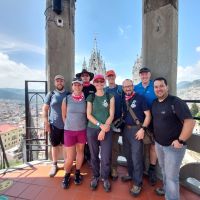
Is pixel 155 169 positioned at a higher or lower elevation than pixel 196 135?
lower

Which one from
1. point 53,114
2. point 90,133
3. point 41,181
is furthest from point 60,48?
point 41,181

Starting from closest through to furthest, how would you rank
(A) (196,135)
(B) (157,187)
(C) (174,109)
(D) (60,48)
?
1. (C) (174,109)
2. (A) (196,135)
3. (B) (157,187)
4. (D) (60,48)

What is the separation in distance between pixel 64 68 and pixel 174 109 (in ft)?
8.02

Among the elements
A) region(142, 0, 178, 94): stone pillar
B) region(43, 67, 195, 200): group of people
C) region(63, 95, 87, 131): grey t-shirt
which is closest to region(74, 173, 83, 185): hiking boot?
region(43, 67, 195, 200): group of people

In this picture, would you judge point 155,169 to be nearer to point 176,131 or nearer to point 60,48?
point 176,131

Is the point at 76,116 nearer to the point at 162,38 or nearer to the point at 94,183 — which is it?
the point at 94,183

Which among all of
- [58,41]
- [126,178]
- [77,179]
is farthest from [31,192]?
[58,41]

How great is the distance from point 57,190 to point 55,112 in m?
1.26

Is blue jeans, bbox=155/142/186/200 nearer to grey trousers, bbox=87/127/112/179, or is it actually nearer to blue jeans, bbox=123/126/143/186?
blue jeans, bbox=123/126/143/186

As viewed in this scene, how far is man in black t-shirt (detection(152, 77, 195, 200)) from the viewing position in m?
1.95

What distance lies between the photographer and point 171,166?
6.89ft

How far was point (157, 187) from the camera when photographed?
2.81 meters

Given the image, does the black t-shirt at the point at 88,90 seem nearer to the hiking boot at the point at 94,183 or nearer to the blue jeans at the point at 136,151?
the blue jeans at the point at 136,151

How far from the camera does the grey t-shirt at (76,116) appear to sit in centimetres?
273
